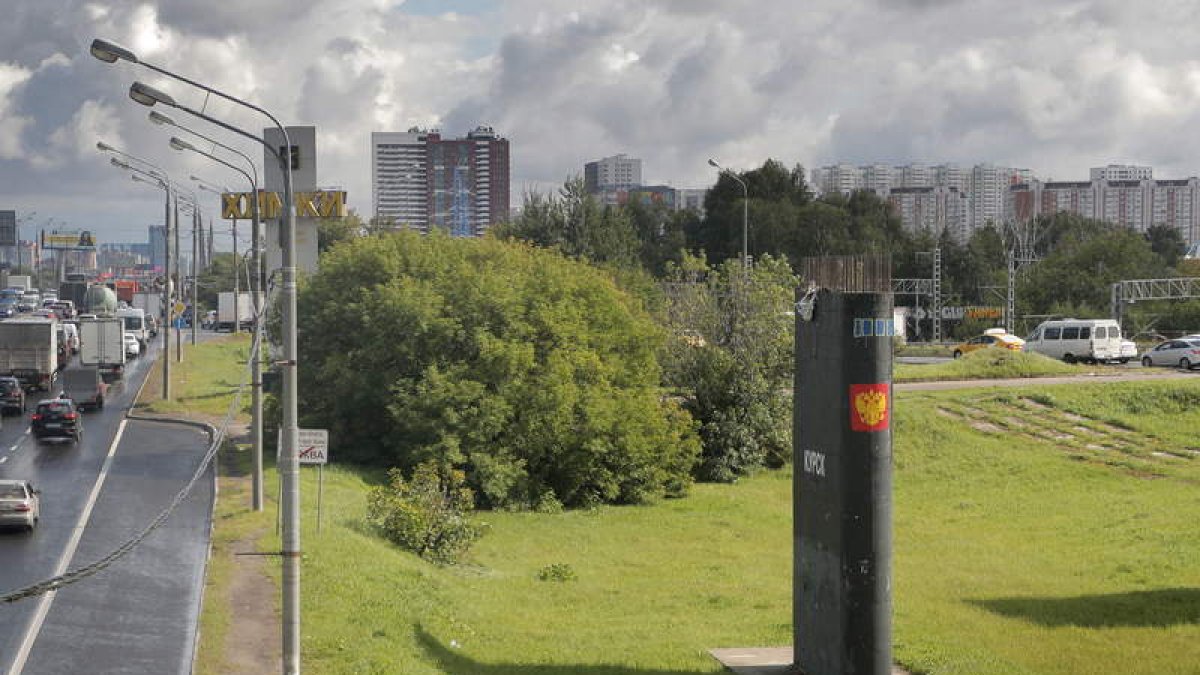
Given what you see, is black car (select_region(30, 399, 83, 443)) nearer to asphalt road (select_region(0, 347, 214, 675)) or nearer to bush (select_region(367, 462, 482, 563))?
asphalt road (select_region(0, 347, 214, 675))

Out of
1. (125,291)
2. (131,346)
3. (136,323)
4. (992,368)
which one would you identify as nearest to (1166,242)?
(992,368)

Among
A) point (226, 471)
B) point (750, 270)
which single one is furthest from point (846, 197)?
point (226, 471)

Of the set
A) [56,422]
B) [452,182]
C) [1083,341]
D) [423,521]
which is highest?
[452,182]

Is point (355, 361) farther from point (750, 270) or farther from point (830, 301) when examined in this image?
point (830, 301)

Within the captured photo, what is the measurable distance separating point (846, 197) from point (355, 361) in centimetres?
8128

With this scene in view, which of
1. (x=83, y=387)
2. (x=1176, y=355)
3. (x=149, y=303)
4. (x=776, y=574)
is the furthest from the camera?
(x=149, y=303)

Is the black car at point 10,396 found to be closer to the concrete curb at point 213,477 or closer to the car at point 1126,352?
the concrete curb at point 213,477

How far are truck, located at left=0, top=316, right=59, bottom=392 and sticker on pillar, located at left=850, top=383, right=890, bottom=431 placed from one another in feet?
157

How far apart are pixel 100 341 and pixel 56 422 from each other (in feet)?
61.7

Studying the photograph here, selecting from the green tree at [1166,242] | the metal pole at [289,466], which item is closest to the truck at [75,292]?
the metal pole at [289,466]

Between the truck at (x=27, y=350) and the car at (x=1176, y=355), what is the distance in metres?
53.6

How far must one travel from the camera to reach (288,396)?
16453mm

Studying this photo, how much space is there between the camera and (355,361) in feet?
131

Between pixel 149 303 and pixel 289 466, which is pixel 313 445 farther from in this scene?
pixel 149 303
